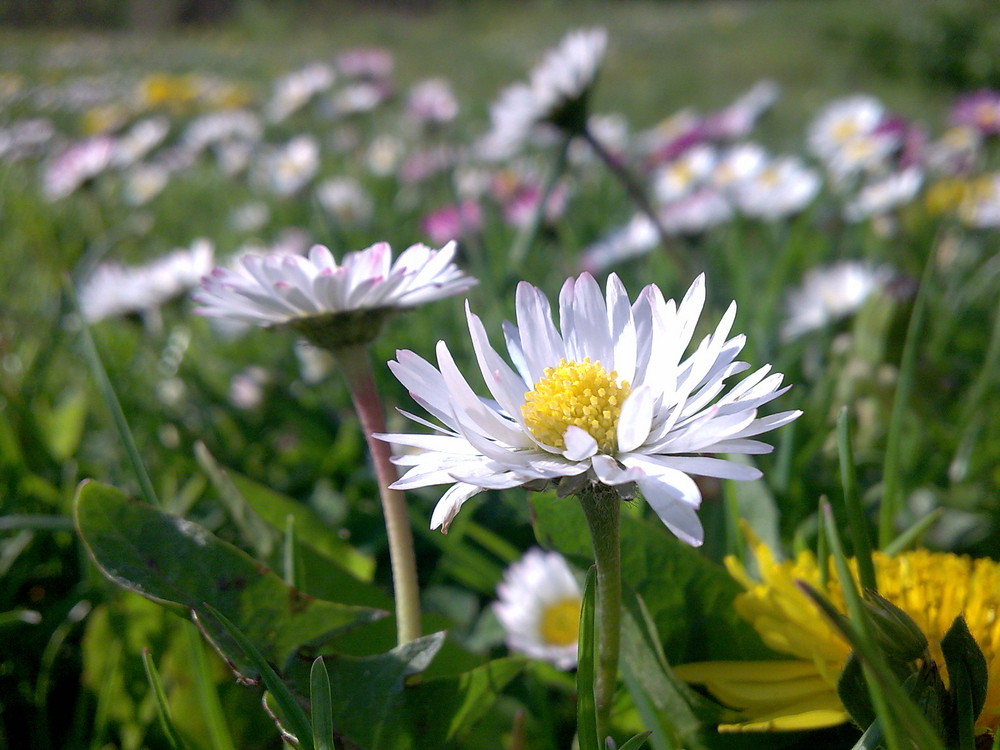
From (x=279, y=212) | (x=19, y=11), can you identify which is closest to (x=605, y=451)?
(x=279, y=212)

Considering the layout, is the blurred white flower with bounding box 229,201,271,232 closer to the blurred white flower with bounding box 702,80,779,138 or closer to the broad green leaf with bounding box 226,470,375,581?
the blurred white flower with bounding box 702,80,779,138

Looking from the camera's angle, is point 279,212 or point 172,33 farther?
point 172,33

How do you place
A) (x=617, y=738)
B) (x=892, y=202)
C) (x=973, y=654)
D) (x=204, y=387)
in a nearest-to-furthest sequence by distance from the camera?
(x=973, y=654) → (x=617, y=738) → (x=204, y=387) → (x=892, y=202)

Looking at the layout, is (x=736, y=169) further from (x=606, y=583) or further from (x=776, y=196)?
(x=606, y=583)

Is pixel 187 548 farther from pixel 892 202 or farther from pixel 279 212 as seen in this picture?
pixel 279 212

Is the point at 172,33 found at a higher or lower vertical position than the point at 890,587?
higher

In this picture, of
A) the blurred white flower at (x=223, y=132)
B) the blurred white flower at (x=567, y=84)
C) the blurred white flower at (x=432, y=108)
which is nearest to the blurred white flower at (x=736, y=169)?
the blurred white flower at (x=567, y=84)

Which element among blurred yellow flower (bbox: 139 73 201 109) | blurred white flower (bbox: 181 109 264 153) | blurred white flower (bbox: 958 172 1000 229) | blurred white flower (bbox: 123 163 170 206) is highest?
blurred yellow flower (bbox: 139 73 201 109)

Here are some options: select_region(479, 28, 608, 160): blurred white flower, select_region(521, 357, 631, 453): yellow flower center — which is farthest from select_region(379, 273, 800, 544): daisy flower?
select_region(479, 28, 608, 160): blurred white flower
